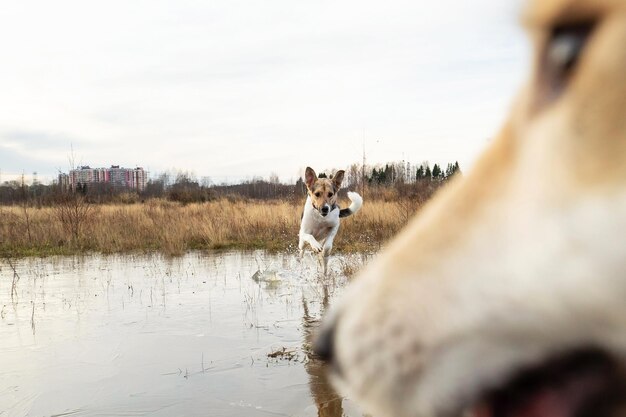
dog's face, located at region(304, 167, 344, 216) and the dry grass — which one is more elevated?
dog's face, located at region(304, 167, 344, 216)

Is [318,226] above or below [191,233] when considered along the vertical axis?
above

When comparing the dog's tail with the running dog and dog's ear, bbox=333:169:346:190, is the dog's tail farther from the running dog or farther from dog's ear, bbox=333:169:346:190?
dog's ear, bbox=333:169:346:190

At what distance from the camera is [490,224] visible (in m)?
1.11

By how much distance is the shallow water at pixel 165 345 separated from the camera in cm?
486

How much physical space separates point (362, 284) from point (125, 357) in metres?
5.38

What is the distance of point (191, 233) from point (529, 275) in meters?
17.2

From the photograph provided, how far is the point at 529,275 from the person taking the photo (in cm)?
103

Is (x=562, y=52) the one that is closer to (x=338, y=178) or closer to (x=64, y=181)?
(x=338, y=178)

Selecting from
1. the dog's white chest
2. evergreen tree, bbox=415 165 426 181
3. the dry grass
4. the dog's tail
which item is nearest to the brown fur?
the dog's white chest

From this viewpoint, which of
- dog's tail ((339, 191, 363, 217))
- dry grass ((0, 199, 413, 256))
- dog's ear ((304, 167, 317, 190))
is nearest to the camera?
dog's tail ((339, 191, 363, 217))

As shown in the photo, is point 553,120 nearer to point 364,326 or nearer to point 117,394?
point 364,326

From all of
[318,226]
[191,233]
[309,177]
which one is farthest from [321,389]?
[191,233]

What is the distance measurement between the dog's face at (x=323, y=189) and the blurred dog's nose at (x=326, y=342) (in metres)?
10.7

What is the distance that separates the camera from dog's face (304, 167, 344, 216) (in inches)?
476
